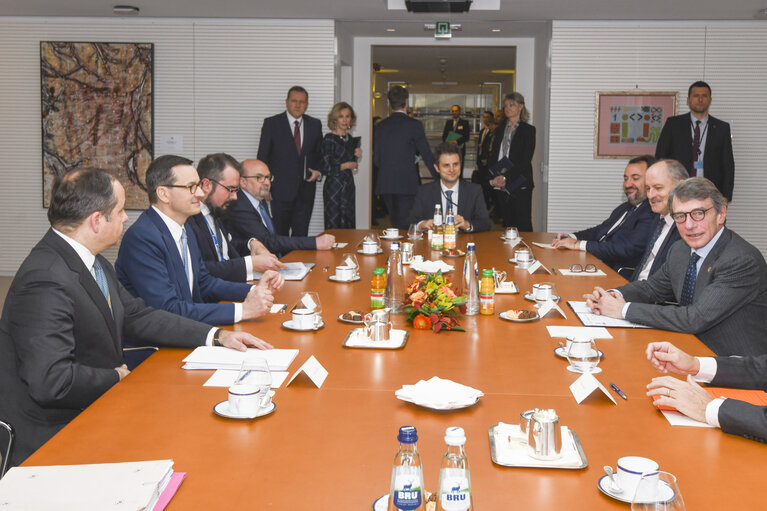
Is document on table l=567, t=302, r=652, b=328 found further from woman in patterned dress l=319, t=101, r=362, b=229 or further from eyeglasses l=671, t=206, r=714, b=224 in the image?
woman in patterned dress l=319, t=101, r=362, b=229

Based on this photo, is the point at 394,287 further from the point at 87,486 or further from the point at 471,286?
the point at 87,486

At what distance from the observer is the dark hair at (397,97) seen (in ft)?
26.1

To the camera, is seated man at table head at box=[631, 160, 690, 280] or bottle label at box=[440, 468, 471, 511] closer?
bottle label at box=[440, 468, 471, 511]

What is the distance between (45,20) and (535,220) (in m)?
6.05

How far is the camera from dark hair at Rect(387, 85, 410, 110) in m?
7.95

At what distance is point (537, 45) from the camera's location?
964 cm

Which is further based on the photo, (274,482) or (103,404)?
(103,404)

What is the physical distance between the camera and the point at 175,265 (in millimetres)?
3396

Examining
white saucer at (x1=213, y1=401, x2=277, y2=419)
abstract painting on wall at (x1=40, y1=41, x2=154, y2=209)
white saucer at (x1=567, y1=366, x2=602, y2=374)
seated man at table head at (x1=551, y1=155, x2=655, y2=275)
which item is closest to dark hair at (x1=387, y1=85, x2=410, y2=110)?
abstract painting on wall at (x1=40, y1=41, x2=154, y2=209)

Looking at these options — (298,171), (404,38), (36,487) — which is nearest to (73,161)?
(298,171)

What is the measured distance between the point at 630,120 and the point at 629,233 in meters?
3.93

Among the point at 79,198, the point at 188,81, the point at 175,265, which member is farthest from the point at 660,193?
the point at 188,81

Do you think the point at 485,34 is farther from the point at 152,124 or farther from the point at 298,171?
the point at 152,124

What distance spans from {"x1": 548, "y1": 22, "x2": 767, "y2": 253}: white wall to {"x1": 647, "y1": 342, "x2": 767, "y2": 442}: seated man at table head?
21.1 ft
